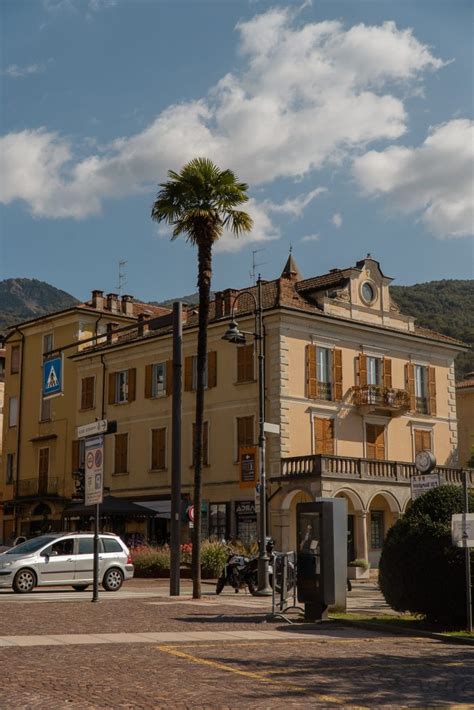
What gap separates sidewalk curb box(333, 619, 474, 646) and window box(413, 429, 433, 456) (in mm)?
29030

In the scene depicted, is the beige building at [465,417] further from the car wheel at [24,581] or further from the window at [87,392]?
the car wheel at [24,581]

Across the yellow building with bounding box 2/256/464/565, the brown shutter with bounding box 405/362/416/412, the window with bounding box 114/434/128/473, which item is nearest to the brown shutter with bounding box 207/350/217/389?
the yellow building with bounding box 2/256/464/565

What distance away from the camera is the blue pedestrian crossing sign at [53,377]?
23469 mm

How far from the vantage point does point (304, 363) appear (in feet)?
133

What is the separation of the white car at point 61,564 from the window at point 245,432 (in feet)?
48.6

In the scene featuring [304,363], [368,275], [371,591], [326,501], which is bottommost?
[371,591]

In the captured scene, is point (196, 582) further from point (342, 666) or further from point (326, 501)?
point (342, 666)

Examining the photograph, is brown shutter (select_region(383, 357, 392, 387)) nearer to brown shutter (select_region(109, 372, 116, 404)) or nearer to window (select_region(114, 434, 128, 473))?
window (select_region(114, 434, 128, 473))

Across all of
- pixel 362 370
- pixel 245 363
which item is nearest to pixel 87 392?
pixel 245 363

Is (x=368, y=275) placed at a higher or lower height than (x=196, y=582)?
higher

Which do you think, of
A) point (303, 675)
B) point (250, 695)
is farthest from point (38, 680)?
point (303, 675)

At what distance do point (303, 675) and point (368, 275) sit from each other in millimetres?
35173

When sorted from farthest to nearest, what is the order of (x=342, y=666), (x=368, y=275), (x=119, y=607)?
(x=368, y=275) < (x=119, y=607) < (x=342, y=666)

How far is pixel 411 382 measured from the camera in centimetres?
4503
